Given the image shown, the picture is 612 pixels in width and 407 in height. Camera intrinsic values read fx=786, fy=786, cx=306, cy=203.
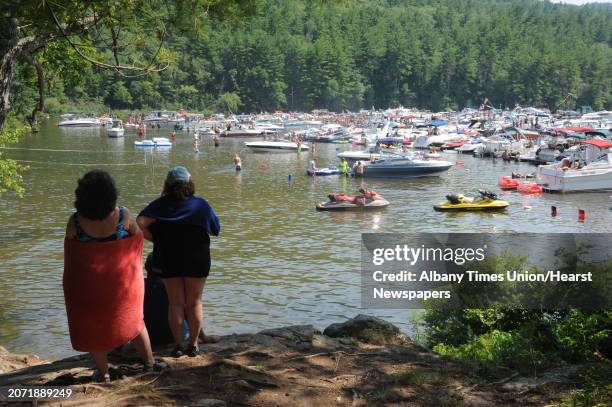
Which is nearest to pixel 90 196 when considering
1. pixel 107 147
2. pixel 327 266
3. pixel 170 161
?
pixel 327 266

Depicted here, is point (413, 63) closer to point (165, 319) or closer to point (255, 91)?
point (255, 91)

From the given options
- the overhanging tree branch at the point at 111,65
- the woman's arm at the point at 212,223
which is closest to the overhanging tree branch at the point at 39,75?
the overhanging tree branch at the point at 111,65

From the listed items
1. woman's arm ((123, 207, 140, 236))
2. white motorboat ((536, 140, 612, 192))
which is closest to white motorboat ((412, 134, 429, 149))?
white motorboat ((536, 140, 612, 192))

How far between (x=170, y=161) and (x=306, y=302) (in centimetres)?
3798

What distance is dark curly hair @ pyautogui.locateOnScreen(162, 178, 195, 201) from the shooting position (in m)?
6.29

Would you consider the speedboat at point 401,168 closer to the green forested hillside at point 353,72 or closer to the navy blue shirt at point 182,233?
the navy blue shirt at point 182,233

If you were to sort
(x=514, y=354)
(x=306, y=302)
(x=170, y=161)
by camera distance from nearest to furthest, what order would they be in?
1. (x=514, y=354)
2. (x=306, y=302)
3. (x=170, y=161)

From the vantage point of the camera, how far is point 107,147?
65875 millimetres

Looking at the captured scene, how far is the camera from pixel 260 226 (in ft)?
86.9

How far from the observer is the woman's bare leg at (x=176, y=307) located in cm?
649

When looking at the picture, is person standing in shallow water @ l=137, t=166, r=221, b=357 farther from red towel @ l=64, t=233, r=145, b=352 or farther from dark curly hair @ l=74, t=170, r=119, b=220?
dark curly hair @ l=74, t=170, r=119, b=220

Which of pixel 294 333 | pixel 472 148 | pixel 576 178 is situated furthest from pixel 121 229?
pixel 472 148

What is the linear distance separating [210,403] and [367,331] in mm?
3130

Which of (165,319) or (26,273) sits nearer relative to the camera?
Answer: (165,319)
